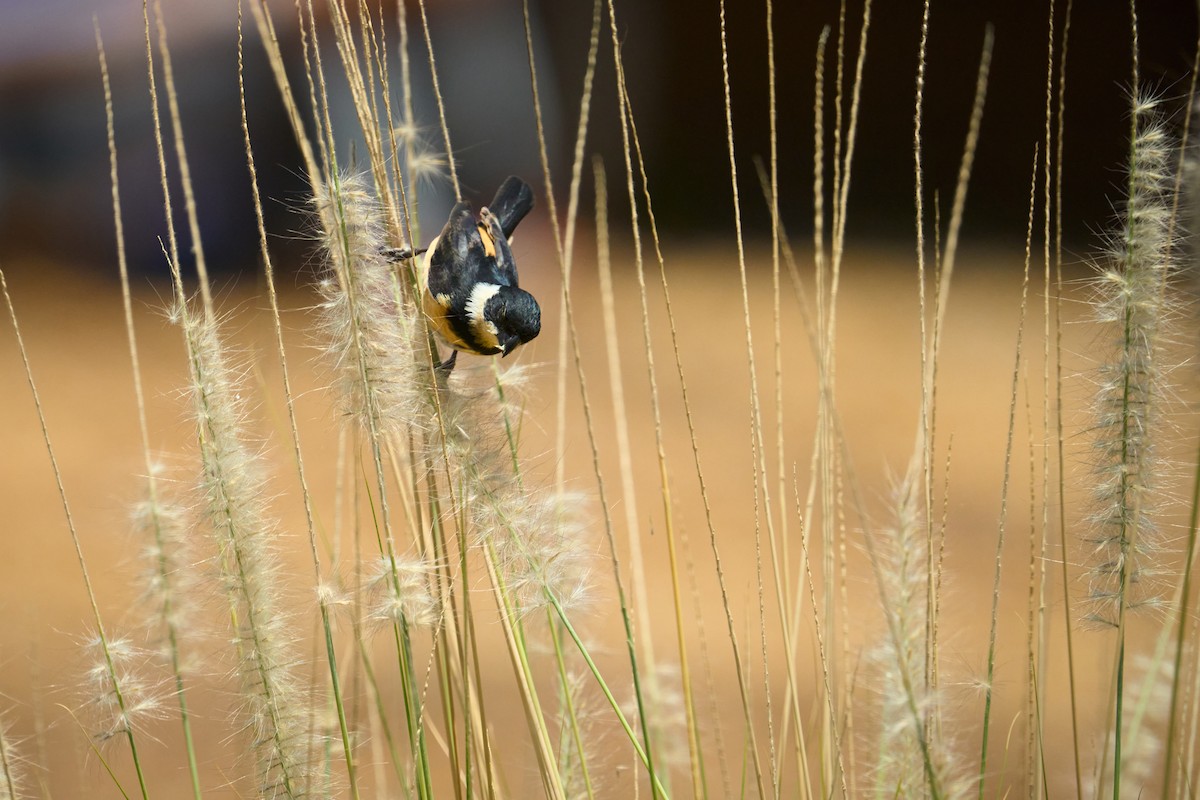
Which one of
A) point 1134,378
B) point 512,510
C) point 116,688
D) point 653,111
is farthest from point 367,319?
point 653,111

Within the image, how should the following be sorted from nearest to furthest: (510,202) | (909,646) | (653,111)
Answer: (909,646) → (510,202) → (653,111)

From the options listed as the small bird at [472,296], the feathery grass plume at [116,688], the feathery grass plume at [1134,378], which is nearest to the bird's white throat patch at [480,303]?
the small bird at [472,296]

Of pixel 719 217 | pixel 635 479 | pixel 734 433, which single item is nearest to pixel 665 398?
pixel 734 433

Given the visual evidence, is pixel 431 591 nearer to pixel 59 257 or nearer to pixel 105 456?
pixel 105 456

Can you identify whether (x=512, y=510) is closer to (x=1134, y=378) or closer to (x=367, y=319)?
(x=367, y=319)

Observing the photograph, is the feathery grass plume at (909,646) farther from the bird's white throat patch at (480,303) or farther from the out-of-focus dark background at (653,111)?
the out-of-focus dark background at (653,111)
